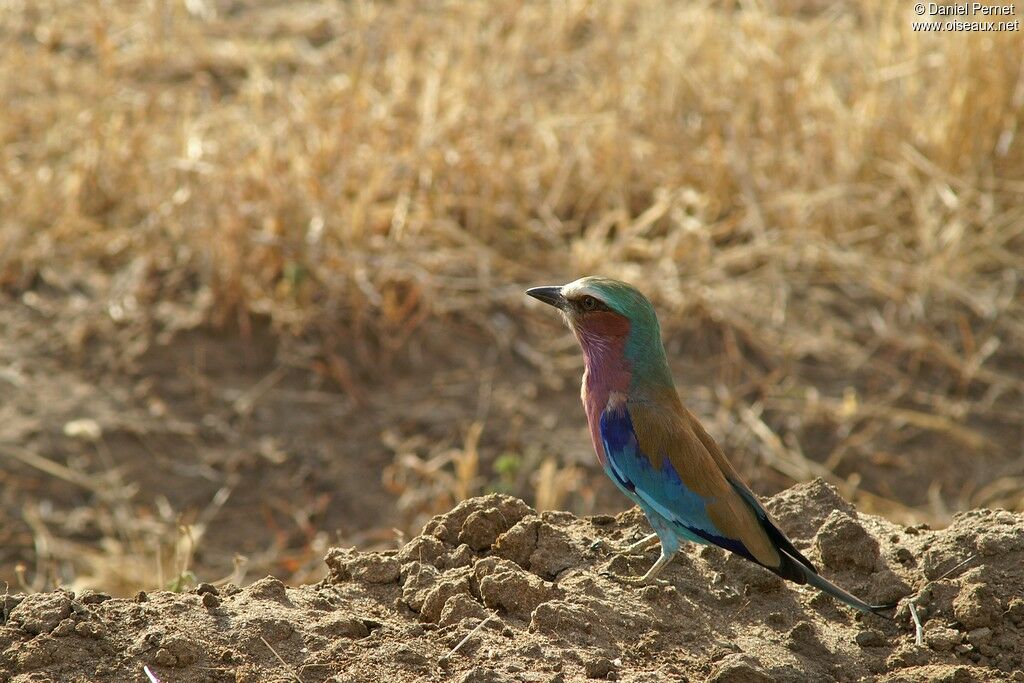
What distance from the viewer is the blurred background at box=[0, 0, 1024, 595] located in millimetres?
6039

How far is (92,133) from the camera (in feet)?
24.4

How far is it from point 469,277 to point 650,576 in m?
3.66

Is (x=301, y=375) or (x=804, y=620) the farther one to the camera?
(x=301, y=375)

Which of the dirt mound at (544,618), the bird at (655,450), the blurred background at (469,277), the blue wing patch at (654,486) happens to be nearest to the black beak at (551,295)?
the bird at (655,450)

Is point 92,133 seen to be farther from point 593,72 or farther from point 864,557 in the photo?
point 864,557

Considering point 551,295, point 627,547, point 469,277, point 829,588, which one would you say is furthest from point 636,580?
point 469,277

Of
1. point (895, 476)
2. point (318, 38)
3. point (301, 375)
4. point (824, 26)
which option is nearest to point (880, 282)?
point (895, 476)

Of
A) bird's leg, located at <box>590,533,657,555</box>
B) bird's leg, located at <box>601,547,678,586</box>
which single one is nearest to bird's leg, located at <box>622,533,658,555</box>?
bird's leg, located at <box>590,533,657,555</box>

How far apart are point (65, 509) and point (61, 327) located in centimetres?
107

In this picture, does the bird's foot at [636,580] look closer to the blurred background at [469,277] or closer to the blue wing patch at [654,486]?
the blue wing patch at [654,486]

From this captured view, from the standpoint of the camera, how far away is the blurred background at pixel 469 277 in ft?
19.8

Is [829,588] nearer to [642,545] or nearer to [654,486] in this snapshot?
[654,486]

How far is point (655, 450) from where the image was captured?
345cm

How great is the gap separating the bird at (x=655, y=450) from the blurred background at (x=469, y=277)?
198 cm
